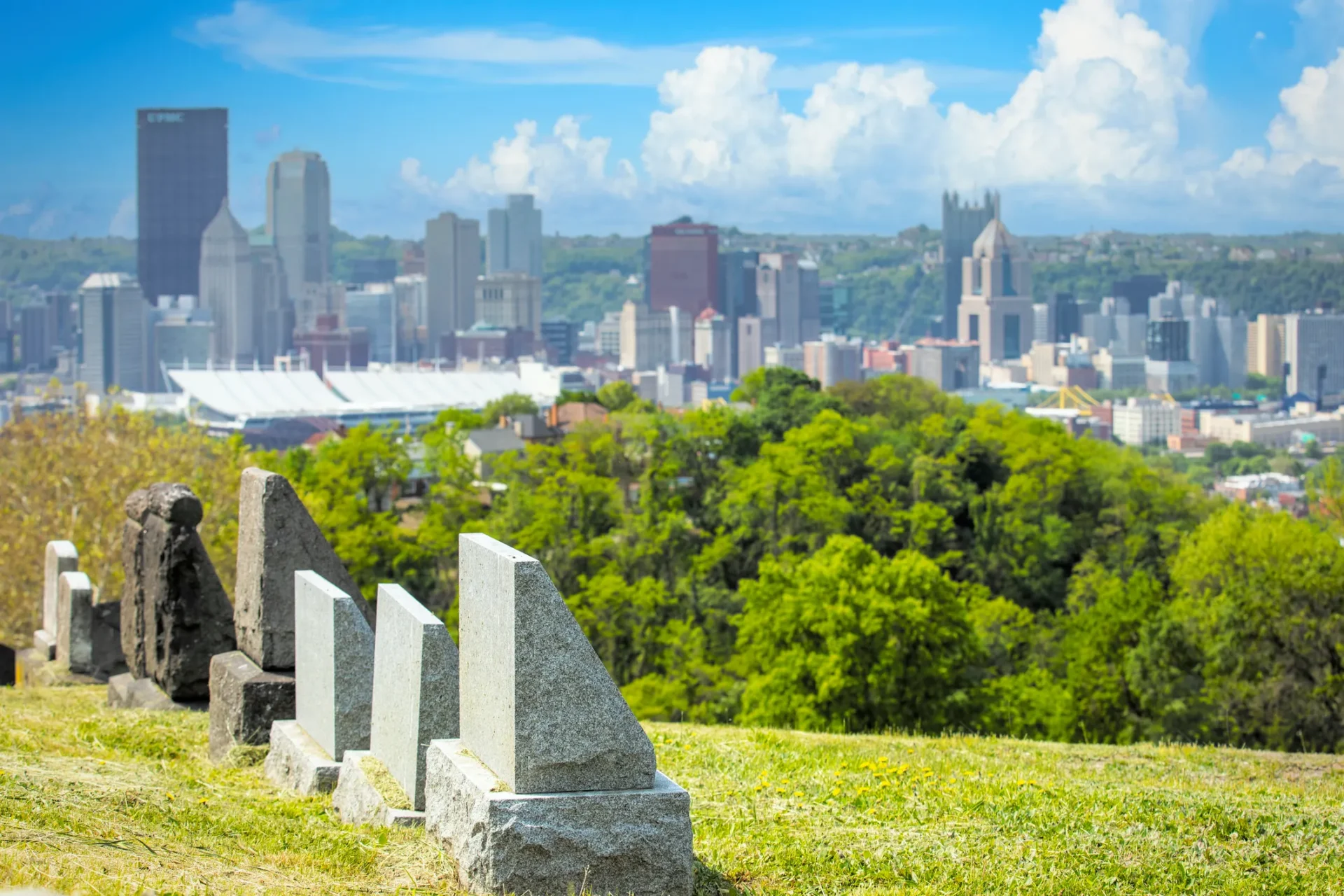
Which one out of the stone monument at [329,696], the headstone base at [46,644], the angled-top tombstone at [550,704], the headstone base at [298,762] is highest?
the angled-top tombstone at [550,704]

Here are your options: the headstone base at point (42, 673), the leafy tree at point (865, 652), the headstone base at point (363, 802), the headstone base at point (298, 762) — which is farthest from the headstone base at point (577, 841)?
the leafy tree at point (865, 652)

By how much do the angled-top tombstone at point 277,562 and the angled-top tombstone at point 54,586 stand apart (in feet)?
19.4

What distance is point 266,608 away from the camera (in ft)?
31.9

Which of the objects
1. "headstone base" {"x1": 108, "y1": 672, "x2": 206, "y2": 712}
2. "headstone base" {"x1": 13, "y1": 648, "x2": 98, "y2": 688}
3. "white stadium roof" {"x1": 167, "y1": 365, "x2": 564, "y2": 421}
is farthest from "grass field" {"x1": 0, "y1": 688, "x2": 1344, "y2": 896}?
"white stadium roof" {"x1": 167, "y1": 365, "x2": 564, "y2": 421}

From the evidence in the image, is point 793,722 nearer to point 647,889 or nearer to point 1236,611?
point 1236,611

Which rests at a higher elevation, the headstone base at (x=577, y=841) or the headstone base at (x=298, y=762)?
the headstone base at (x=577, y=841)

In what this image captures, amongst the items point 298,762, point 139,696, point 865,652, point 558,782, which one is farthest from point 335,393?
point 558,782

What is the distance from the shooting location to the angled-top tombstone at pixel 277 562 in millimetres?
9750

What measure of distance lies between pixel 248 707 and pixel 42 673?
6.03 m

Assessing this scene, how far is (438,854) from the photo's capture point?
614 centimetres

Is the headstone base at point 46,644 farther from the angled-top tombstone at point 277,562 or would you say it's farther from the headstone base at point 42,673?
the angled-top tombstone at point 277,562

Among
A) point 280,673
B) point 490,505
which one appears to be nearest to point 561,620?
point 280,673

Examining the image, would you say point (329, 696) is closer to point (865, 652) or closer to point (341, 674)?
point (341, 674)

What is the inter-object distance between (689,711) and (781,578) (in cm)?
519
